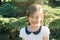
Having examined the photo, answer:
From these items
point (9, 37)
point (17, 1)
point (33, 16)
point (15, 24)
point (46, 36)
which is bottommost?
point (9, 37)

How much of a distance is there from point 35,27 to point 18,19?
3212 millimetres

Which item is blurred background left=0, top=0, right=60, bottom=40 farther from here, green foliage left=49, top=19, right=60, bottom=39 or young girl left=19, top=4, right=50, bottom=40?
young girl left=19, top=4, right=50, bottom=40

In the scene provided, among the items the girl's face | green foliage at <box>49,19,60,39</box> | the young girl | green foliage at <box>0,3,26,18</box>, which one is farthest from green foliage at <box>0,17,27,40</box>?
the girl's face

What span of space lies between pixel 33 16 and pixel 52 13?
323cm

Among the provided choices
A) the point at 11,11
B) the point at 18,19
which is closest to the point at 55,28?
the point at 18,19

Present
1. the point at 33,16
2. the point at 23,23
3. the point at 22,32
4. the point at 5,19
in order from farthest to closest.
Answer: the point at 5,19 → the point at 23,23 → the point at 22,32 → the point at 33,16

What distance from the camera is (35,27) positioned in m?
2.35

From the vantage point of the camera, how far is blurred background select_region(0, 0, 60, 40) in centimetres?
521

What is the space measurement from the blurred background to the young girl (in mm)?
2779

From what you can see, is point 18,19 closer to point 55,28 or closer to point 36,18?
point 55,28

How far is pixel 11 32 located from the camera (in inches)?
216

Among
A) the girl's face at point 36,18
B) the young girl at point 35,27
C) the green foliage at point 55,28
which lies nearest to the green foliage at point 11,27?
the green foliage at point 55,28

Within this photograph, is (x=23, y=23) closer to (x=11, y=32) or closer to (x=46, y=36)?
(x=11, y=32)

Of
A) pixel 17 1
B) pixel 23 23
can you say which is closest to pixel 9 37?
pixel 23 23
